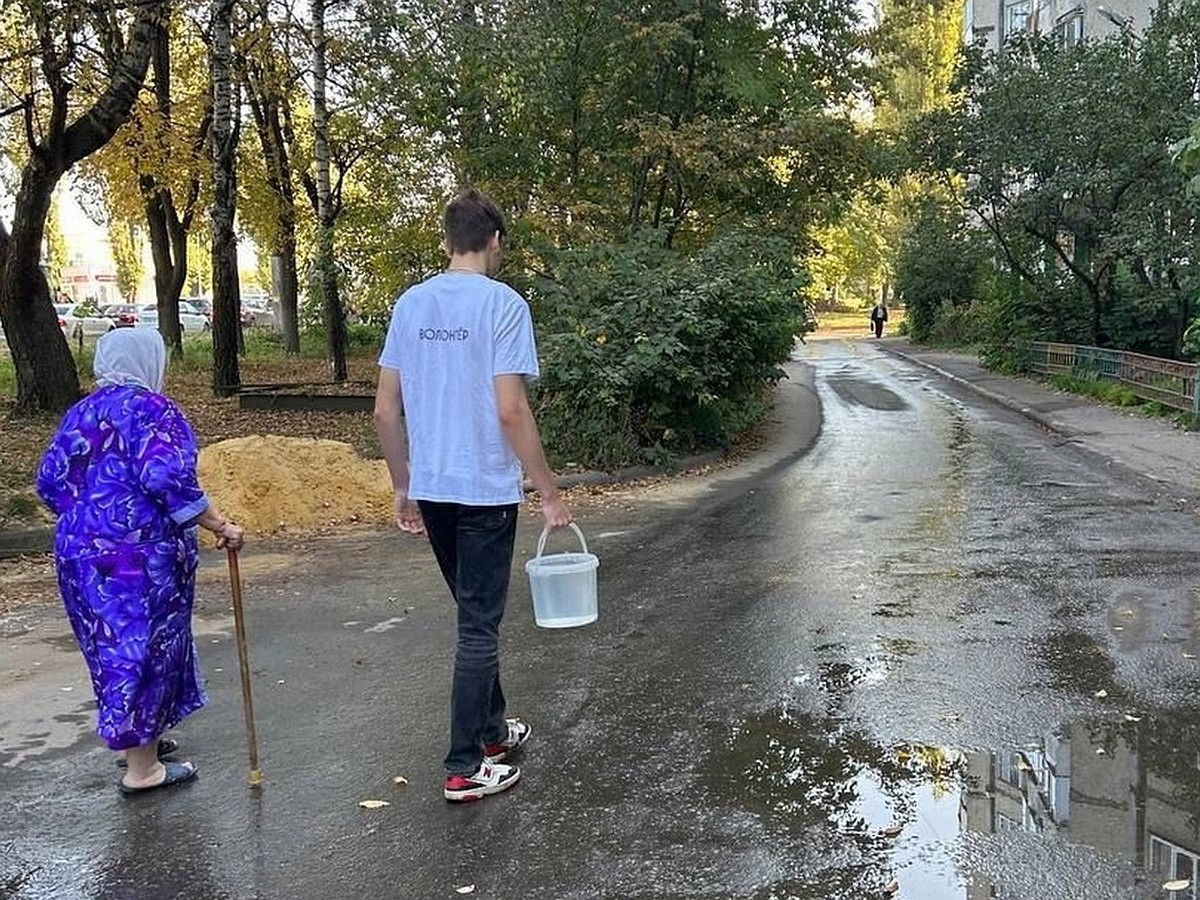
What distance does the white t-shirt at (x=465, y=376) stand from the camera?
3768 mm

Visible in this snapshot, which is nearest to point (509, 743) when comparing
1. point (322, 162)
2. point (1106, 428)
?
point (1106, 428)

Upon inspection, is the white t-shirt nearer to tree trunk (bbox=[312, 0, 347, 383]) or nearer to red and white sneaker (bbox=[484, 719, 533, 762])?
red and white sneaker (bbox=[484, 719, 533, 762])

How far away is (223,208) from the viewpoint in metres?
17.0

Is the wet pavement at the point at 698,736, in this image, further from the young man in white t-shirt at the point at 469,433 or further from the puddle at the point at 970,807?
the young man in white t-shirt at the point at 469,433

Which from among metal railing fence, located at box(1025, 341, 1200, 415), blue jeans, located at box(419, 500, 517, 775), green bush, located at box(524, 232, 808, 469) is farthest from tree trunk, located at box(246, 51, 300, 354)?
blue jeans, located at box(419, 500, 517, 775)

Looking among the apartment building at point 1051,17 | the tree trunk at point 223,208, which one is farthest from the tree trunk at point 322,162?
the apartment building at point 1051,17

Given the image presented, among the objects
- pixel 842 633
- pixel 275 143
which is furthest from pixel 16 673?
pixel 275 143

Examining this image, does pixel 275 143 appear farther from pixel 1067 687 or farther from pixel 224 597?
pixel 1067 687

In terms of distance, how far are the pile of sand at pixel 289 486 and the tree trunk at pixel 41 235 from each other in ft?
17.0

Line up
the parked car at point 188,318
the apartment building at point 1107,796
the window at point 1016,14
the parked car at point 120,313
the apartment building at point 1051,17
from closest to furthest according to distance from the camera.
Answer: the apartment building at point 1107,796 < the apartment building at point 1051,17 < the window at point 1016,14 < the parked car at point 120,313 < the parked car at point 188,318

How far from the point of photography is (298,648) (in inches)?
232

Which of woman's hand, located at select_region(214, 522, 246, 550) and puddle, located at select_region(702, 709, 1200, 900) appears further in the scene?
woman's hand, located at select_region(214, 522, 246, 550)

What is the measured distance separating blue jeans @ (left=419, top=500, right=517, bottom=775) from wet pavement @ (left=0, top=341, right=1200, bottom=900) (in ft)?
0.80

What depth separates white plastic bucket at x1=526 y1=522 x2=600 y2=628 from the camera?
4.28 metres
